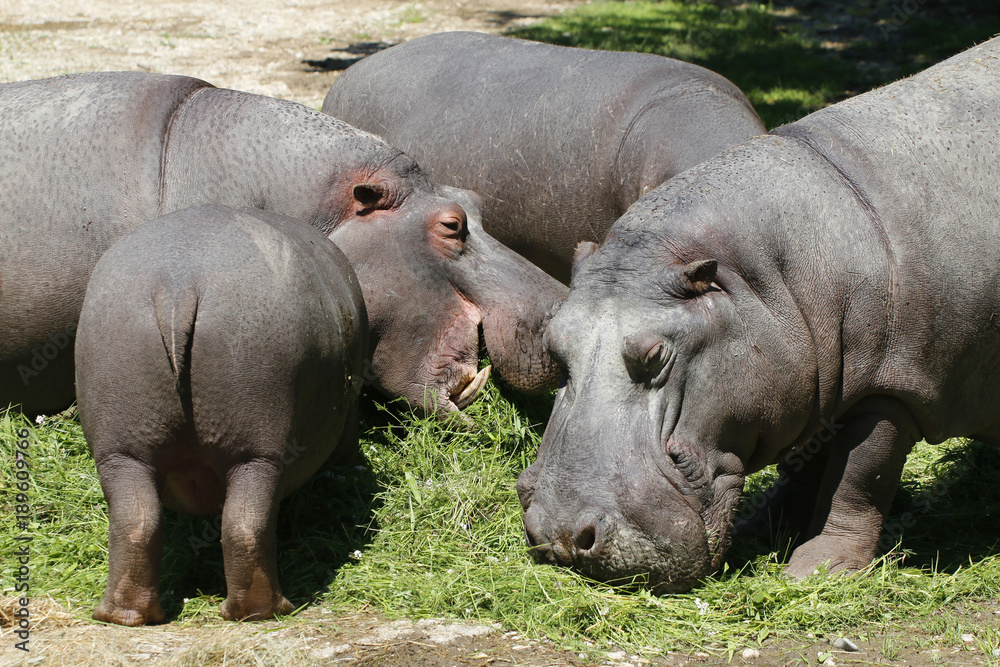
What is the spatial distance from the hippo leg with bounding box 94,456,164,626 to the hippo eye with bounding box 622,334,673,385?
1644 mm

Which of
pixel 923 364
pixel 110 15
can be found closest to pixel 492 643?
pixel 923 364

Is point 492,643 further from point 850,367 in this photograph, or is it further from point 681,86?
point 681,86

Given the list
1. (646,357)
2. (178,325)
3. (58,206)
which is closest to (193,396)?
(178,325)

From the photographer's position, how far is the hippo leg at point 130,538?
3461 millimetres

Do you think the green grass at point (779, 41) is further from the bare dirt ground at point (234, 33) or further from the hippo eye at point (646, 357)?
the hippo eye at point (646, 357)

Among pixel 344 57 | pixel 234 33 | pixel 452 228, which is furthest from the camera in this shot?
pixel 234 33

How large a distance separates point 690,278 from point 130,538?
2051 mm

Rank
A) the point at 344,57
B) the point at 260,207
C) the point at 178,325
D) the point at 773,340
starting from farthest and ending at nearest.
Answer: the point at 344,57 < the point at 260,207 < the point at 773,340 < the point at 178,325

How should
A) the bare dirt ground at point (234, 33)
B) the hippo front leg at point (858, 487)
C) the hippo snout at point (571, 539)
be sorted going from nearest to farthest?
1. the hippo snout at point (571, 539)
2. the hippo front leg at point (858, 487)
3. the bare dirt ground at point (234, 33)

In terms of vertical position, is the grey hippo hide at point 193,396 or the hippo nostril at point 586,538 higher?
the grey hippo hide at point 193,396

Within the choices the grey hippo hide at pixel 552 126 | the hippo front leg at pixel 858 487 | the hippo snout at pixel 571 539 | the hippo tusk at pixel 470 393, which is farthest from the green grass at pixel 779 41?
the hippo snout at pixel 571 539

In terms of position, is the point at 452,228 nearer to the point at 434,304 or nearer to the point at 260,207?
the point at 434,304

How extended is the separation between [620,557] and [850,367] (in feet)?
3.51

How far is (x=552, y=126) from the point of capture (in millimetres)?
6250
